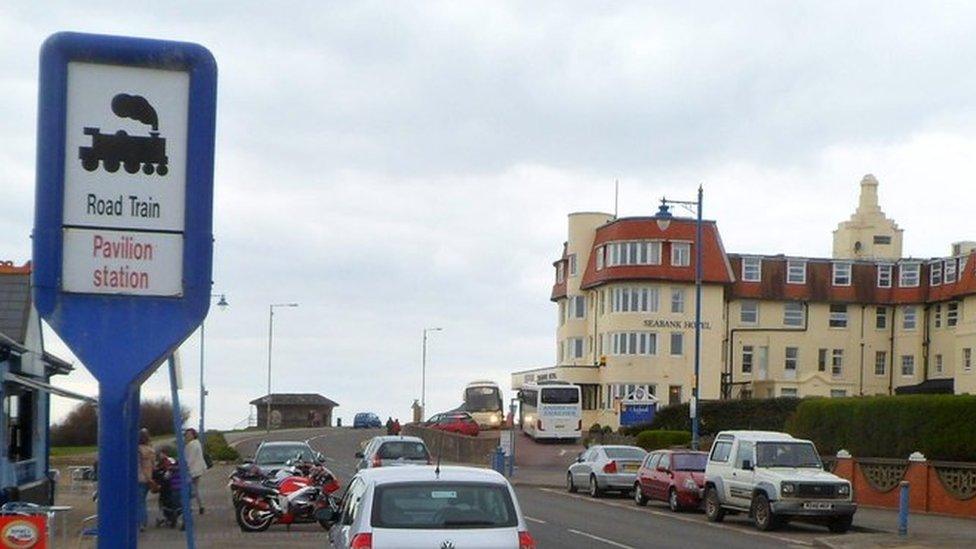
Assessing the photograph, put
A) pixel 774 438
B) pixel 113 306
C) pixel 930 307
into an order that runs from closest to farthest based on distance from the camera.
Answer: pixel 113 306 → pixel 774 438 → pixel 930 307

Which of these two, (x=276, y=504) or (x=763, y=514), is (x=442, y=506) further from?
(x=763, y=514)

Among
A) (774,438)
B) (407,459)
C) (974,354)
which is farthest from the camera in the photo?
(974,354)

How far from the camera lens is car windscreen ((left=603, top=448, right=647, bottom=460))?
39.8 metres

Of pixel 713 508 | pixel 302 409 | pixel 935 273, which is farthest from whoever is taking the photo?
pixel 302 409

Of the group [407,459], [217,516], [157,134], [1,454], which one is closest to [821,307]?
[407,459]

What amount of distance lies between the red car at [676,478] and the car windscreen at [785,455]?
3.44 meters

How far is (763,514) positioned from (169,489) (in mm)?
11616

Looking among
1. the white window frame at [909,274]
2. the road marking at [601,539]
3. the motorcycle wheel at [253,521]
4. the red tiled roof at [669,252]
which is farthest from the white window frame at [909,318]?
the motorcycle wheel at [253,521]

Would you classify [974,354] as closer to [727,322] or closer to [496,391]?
[727,322]

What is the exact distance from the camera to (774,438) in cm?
2892

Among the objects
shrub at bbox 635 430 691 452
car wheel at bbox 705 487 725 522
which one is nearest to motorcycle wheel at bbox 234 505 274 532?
car wheel at bbox 705 487 725 522

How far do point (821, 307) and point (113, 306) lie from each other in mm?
79483

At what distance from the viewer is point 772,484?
27.4m

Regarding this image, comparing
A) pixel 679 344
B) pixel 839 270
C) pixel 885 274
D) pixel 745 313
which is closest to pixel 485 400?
pixel 679 344
